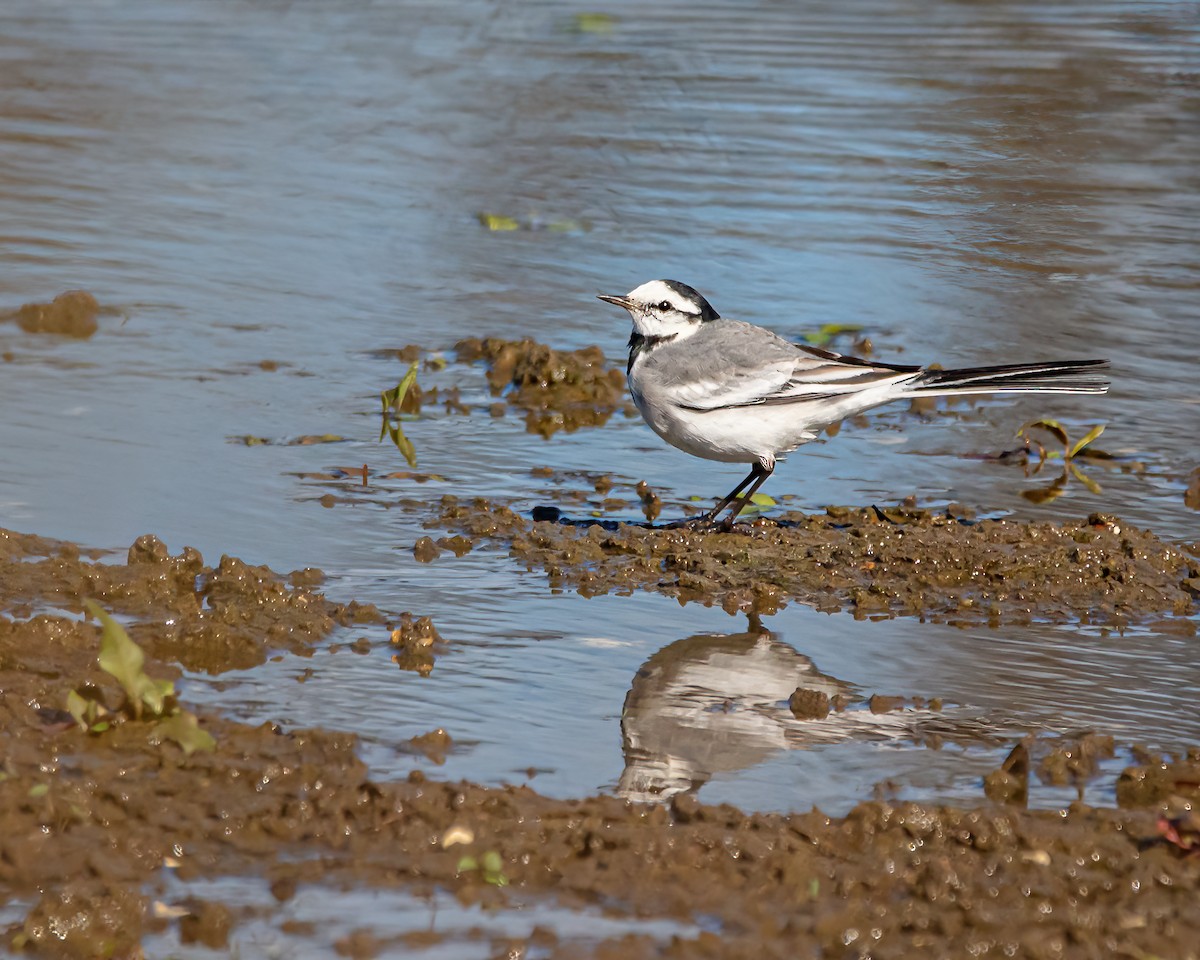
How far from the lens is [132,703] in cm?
481

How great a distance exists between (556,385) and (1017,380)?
8.69 feet

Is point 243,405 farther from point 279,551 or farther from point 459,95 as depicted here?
point 459,95

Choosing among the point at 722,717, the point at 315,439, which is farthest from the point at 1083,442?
the point at 315,439

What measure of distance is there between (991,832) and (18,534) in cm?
386

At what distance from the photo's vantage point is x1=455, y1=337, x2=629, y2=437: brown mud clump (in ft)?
29.1

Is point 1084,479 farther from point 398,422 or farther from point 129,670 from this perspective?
point 129,670

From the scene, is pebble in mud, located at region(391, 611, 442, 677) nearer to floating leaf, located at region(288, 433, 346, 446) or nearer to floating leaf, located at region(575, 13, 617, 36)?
floating leaf, located at region(288, 433, 346, 446)

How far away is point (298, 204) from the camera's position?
12.5 m

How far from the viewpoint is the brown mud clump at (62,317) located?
9.52 metres

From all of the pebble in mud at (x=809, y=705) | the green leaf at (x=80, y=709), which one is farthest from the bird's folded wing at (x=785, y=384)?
the green leaf at (x=80, y=709)

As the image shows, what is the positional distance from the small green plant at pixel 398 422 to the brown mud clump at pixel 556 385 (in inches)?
28.2

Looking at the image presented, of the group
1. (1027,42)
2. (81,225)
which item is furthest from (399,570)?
(1027,42)

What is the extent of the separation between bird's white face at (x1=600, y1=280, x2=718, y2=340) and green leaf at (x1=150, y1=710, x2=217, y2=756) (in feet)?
12.1

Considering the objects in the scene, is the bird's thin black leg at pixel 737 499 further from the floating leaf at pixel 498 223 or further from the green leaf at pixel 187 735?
the floating leaf at pixel 498 223
